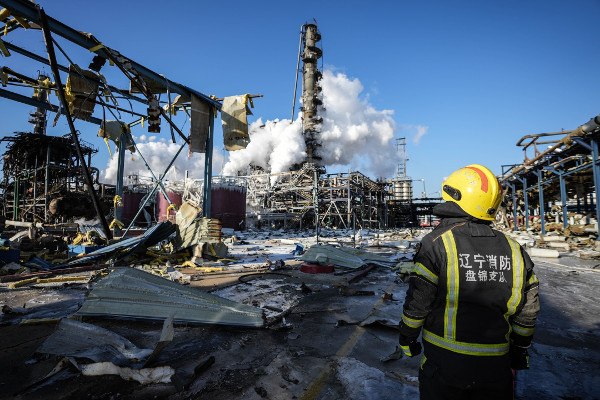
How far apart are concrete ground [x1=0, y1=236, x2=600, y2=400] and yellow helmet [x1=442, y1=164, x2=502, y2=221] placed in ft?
4.88

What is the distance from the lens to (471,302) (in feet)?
5.06

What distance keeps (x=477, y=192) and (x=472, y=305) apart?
24.8 inches

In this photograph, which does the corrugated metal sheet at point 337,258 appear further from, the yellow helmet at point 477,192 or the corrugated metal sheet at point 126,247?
the yellow helmet at point 477,192

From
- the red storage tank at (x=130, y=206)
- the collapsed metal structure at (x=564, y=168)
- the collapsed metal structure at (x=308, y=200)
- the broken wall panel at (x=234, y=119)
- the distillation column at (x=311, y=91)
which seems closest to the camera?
the broken wall panel at (x=234, y=119)

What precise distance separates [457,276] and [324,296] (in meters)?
3.69

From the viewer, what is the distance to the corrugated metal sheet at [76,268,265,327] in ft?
11.0

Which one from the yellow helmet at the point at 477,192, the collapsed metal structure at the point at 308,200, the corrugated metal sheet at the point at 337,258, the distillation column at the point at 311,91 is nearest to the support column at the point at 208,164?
the corrugated metal sheet at the point at 337,258

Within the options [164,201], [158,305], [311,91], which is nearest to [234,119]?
[158,305]

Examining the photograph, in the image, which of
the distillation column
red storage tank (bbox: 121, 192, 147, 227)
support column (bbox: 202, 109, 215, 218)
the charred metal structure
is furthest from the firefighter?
the distillation column

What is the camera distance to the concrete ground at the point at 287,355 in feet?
6.97

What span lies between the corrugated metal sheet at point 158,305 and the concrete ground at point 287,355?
110mm

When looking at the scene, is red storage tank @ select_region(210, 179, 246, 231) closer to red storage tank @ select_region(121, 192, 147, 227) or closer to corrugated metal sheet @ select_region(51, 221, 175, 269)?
red storage tank @ select_region(121, 192, 147, 227)

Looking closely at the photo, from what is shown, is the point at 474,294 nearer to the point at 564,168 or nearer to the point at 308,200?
the point at 564,168

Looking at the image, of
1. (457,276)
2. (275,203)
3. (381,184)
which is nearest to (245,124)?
(457,276)
